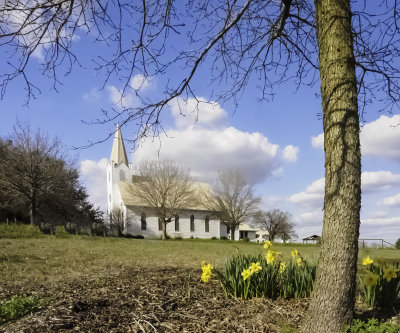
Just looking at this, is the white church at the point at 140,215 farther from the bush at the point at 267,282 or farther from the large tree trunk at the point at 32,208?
the bush at the point at 267,282

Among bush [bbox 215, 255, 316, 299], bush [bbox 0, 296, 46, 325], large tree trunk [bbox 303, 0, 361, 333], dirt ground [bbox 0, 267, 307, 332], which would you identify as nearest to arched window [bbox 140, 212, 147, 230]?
dirt ground [bbox 0, 267, 307, 332]

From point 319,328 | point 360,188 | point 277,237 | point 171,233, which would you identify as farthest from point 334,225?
point 277,237

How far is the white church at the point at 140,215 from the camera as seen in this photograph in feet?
141

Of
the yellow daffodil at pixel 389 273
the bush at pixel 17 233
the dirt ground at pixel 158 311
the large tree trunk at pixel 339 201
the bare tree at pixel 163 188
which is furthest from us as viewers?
the bare tree at pixel 163 188

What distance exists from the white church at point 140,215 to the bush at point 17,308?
121 feet

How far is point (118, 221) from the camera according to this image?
41219 mm

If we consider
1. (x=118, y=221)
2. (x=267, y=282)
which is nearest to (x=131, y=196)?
(x=118, y=221)

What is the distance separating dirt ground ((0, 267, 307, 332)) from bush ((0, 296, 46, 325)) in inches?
7.4

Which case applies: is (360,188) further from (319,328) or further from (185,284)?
(185,284)

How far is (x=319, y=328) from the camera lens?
349 cm

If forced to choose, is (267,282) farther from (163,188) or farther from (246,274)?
(163,188)

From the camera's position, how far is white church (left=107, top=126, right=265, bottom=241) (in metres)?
43.1

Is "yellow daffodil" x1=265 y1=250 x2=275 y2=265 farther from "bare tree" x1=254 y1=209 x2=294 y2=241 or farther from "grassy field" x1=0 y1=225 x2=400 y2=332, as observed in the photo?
"bare tree" x1=254 y1=209 x2=294 y2=241

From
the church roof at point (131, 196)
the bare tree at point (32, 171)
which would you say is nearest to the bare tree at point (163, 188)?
the church roof at point (131, 196)
